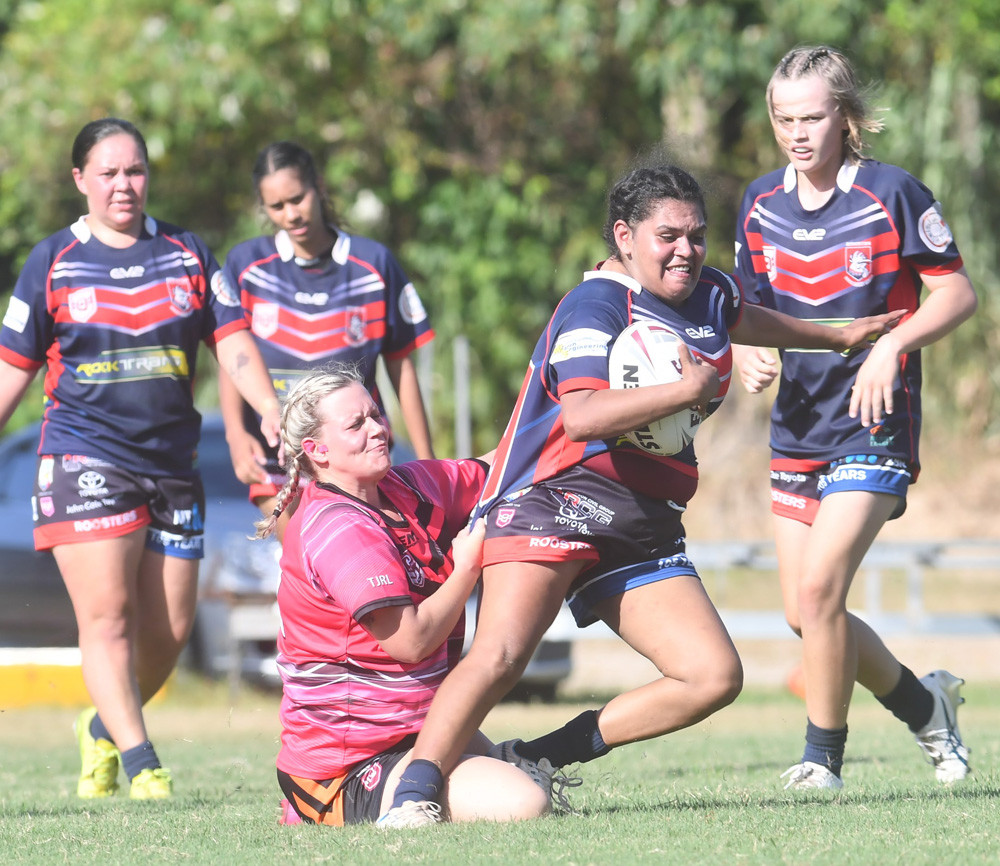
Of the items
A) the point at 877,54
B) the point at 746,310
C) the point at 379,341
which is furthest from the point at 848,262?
the point at 877,54

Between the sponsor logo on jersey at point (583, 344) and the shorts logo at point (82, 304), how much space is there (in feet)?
7.30

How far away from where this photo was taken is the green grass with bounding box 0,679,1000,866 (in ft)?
11.5

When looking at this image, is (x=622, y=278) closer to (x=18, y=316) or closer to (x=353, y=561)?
(x=353, y=561)

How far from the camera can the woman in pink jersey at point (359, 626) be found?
3873 millimetres

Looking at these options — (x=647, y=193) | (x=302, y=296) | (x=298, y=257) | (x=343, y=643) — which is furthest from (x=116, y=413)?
(x=647, y=193)

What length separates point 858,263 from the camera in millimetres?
5004

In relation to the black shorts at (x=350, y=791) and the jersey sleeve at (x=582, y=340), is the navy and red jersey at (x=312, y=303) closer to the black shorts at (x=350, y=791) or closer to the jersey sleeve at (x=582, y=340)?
the jersey sleeve at (x=582, y=340)

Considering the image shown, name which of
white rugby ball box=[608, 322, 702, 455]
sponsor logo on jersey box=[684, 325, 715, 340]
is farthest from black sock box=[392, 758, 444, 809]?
sponsor logo on jersey box=[684, 325, 715, 340]

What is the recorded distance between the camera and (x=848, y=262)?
501 centimetres

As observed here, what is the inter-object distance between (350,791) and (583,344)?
134 centimetres

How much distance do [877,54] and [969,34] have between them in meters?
0.86

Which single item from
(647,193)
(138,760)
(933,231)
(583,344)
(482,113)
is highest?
(482,113)

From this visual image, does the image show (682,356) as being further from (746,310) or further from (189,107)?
(189,107)

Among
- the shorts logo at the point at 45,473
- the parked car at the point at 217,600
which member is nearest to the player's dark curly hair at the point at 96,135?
the shorts logo at the point at 45,473
